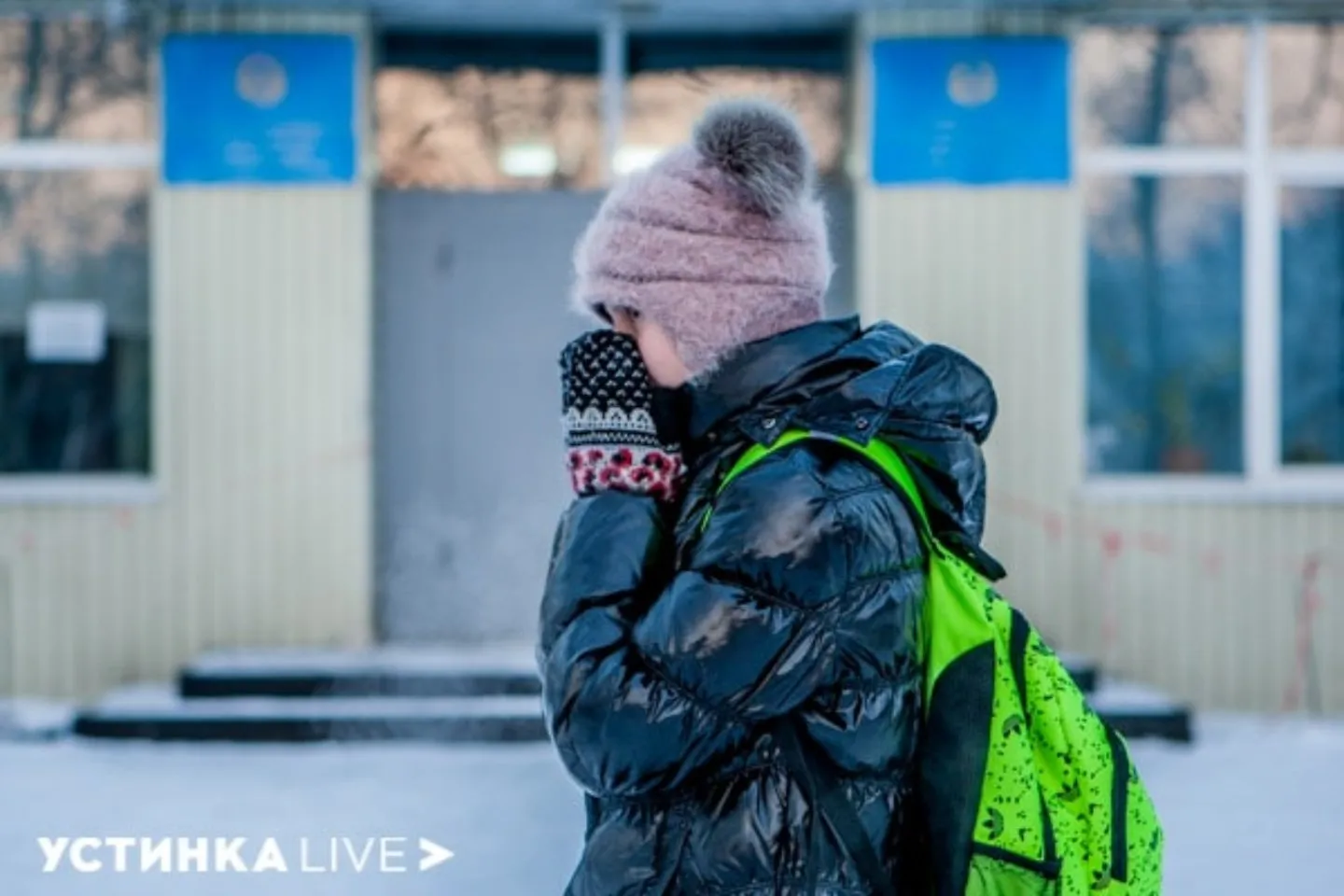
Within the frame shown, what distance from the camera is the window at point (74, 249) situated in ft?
27.7

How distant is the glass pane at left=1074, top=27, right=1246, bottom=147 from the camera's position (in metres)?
8.55

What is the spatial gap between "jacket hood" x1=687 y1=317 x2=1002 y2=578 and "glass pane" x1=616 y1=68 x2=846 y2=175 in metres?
6.63

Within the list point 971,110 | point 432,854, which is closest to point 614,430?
point 432,854

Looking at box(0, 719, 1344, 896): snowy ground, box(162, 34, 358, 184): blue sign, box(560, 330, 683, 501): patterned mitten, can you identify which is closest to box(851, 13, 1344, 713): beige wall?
box(0, 719, 1344, 896): snowy ground

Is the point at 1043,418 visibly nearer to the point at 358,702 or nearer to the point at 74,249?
the point at 358,702

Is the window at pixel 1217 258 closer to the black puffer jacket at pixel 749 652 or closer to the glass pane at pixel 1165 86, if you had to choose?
the glass pane at pixel 1165 86

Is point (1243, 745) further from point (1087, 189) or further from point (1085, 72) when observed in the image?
point (1085, 72)

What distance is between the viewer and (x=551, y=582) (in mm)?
1919

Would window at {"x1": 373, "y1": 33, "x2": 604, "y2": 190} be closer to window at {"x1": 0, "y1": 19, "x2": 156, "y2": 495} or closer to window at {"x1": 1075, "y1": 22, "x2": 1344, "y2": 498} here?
window at {"x1": 0, "y1": 19, "x2": 156, "y2": 495}

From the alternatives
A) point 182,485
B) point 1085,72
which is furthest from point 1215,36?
point 182,485

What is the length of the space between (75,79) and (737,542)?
7440 millimetres

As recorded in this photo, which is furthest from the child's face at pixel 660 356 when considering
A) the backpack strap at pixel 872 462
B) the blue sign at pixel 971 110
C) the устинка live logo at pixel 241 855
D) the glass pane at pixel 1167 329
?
the glass pane at pixel 1167 329

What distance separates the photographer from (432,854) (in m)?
5.99

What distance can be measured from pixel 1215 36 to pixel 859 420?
7.34m
